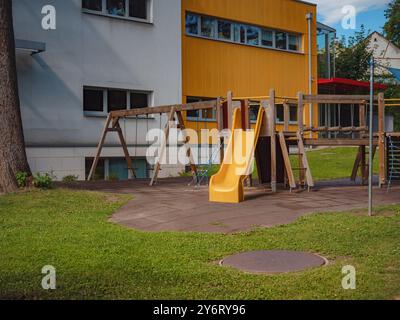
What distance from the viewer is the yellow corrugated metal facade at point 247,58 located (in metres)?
23.1

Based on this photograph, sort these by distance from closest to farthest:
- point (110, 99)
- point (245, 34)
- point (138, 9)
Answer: point (110, 99) → point (138, 9) → point (245, 34)

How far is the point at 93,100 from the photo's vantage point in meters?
19.6

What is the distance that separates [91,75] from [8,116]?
745cm

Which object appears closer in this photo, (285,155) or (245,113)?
(285,155)

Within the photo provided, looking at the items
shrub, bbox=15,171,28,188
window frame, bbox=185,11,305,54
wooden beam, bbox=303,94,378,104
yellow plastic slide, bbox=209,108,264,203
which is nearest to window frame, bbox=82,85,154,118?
window frame, bbox=185,11,305,54

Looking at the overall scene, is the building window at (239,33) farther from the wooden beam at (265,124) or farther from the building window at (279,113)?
the wooden beam at (265,124)

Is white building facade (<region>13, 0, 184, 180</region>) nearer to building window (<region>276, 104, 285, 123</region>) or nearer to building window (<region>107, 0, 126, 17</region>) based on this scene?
building window (<region>107, 0, 126, 17</region>)

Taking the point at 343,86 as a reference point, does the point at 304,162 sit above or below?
below

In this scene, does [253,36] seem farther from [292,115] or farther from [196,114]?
[196,114]

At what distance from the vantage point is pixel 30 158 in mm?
17344

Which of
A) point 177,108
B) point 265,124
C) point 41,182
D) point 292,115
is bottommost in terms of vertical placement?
point 41,182

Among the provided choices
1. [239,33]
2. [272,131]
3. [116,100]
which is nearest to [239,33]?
[239,33]

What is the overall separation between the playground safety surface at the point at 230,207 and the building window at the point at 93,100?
6.84 m

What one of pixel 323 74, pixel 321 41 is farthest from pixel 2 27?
pixel 323 74
